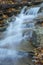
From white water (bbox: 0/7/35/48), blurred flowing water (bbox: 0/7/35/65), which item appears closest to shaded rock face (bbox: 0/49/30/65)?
blurred flowing water (bbox: 0/7/35/65)

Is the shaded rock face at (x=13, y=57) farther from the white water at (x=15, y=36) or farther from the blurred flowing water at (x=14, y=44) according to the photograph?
the white water at (x=15, y=36)

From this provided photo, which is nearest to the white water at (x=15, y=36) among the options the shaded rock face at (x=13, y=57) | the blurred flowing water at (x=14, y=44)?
the blurred flowing water at (x=14, y=44)

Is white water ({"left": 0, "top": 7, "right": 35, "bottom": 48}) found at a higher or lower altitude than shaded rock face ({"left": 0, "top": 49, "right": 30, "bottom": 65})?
higher

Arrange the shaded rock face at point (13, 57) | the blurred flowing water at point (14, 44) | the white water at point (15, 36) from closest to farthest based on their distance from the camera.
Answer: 1. the shaded rock face at point (13, 57)
2. the blurred flowing water at point (14, 44)
3. the white water at point (15, 36)

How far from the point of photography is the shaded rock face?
6.15 metres

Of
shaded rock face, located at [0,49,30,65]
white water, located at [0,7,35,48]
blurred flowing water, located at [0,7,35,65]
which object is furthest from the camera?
white water, located at [0,7,35,48]

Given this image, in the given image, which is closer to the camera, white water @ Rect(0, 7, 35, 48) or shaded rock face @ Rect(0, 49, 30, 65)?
shaded rock face @ Rect(0, 49, 30, 65)

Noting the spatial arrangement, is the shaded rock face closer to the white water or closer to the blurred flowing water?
the blurred flowing water

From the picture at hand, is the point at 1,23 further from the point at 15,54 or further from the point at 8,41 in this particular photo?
the point at 15,54

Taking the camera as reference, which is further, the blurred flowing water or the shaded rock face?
the blurred flowing water

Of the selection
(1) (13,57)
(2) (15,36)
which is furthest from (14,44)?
(1) (13,57)

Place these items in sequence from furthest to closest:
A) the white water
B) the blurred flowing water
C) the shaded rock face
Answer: the white water, the blurred flowing water, the shaded rock face

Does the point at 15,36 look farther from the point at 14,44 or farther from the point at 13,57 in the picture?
the point at 13,57

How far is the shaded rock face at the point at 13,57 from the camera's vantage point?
6.15 m
